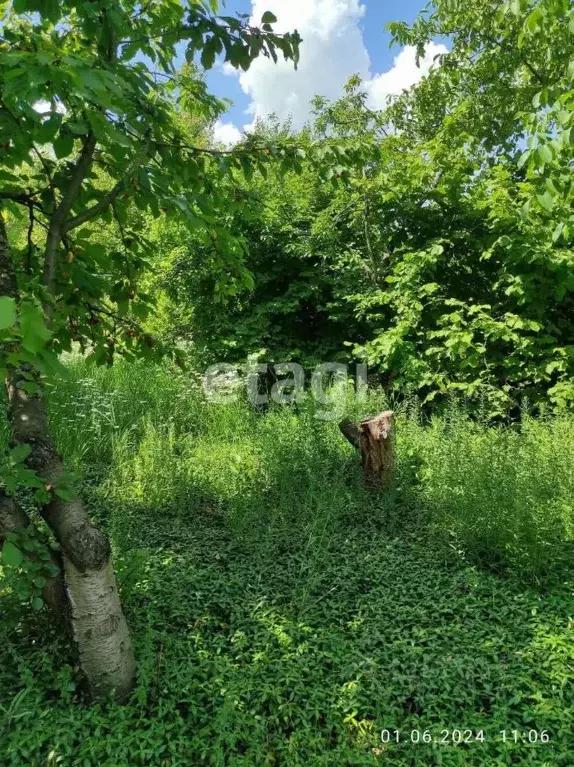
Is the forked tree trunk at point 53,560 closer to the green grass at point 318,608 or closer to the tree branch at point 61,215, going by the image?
the green grass at point 318,608

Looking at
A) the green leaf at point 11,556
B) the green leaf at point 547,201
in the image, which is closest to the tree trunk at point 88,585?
the green leaf at point 11,556

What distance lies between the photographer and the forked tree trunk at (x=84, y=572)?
204 cm

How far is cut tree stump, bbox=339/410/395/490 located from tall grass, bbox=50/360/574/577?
0.40ft

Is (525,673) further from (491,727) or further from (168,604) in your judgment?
(168,604)

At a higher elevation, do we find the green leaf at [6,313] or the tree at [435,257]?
the tree at [435,257]

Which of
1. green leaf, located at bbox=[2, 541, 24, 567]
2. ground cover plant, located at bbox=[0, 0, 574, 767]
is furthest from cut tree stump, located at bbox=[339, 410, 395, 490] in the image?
green leaf, located at bbox=[2, 541, 24, 567]

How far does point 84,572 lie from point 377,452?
251 cm

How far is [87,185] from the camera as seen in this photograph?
257 centimetres

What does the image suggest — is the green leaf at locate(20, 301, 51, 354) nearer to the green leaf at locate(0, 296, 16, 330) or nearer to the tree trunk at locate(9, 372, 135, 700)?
the green leaf at locate(0, 296, 16, 330)

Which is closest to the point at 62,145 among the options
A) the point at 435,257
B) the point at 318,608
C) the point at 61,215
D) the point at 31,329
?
the point at 61,215

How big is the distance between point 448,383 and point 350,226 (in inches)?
90.3

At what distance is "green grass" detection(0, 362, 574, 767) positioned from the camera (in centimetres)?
196

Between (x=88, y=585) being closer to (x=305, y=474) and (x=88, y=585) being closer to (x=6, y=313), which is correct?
(x=6, y=313)

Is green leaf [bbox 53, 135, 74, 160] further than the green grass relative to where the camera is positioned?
No
